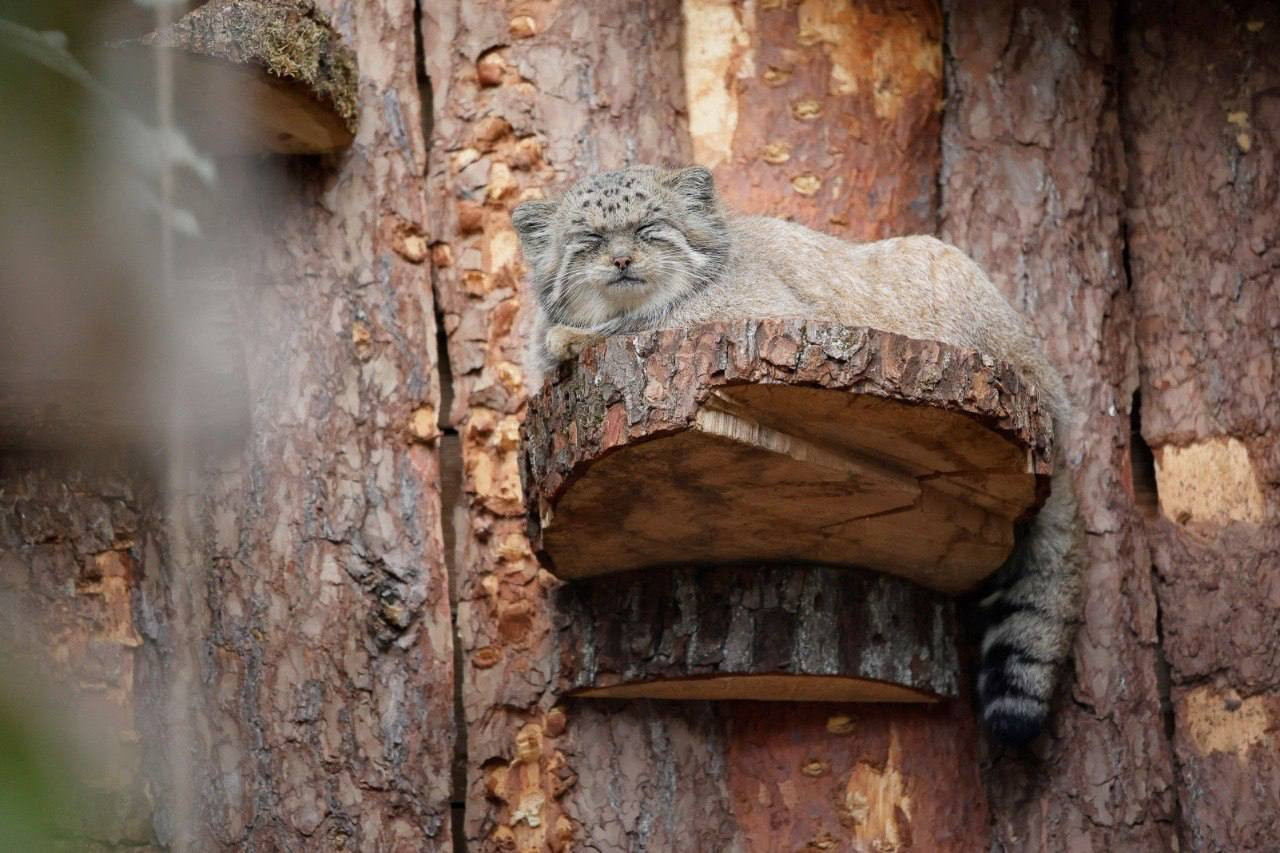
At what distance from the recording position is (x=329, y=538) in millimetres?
4266

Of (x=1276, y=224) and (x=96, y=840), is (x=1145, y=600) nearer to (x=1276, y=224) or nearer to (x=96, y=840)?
(x=1276, y=224)

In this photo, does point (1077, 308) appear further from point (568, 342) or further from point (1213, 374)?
point (568, 342)

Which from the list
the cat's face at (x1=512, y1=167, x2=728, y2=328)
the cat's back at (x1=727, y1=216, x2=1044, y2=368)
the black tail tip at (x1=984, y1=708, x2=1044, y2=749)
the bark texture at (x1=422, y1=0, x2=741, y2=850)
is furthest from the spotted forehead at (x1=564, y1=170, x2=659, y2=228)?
the black tail tip at (x1=984, y1=708, x2=1044, y2=749)

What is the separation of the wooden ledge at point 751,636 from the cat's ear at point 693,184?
1117 mm

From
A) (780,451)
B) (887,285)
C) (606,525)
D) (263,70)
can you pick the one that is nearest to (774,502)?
(780,451)

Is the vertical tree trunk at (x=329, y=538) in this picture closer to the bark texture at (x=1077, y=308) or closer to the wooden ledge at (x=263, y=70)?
the wooden ledge at (x=263, y=70)

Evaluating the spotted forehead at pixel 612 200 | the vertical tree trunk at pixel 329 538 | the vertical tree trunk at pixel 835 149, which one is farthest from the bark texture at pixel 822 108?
the vertical tree trunk at pixel 329 538

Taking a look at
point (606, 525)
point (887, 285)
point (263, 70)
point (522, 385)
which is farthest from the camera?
point (522, 385)

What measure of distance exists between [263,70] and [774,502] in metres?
1.96

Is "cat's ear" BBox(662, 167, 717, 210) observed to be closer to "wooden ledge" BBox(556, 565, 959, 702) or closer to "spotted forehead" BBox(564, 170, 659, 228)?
"spotted forehead" BBox(564, 170, 659, 228)

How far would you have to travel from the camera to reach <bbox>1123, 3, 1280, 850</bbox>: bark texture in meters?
4.30

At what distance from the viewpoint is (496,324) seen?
4.51 metres

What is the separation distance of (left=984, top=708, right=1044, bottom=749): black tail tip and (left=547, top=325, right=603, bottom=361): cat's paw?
1.70m

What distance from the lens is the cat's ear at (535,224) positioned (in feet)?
13.8
